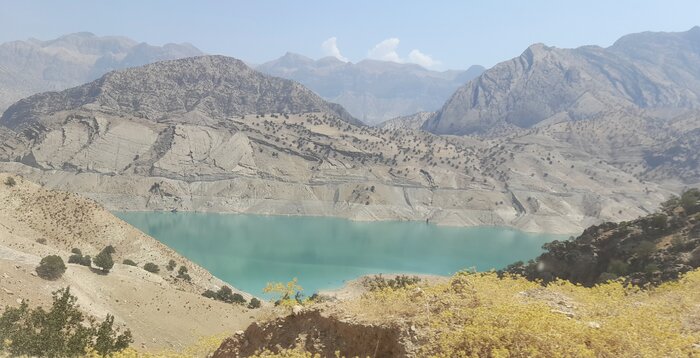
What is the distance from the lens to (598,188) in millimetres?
171250

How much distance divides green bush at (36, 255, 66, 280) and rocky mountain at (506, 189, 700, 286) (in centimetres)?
3299

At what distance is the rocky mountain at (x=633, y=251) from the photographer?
3525cm

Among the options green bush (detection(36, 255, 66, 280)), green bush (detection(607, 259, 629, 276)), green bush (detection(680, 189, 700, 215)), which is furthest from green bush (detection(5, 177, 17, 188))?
green bush (detection(680, 189, 700, 215))

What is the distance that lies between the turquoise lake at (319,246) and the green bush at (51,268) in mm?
20367

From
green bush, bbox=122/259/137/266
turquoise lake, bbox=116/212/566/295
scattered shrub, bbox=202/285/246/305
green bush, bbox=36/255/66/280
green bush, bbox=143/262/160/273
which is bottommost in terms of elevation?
A: turquoise lake, bbox=116/212/566/295

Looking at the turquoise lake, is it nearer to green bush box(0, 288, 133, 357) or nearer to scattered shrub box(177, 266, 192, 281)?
scattered shrub box(177, 266, 192, 281)

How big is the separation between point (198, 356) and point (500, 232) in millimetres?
134563

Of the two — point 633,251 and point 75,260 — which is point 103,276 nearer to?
point 75,260

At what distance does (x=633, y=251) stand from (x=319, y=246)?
70.3 metres

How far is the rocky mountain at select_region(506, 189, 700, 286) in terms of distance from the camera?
35250mm

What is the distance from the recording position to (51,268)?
34906mm

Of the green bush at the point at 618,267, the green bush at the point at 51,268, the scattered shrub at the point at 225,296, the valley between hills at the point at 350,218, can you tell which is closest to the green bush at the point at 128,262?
the valley between hills at the point at 350,218

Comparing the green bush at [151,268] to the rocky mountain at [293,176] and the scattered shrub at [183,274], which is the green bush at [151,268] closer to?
the scattered shrub at [183,274]

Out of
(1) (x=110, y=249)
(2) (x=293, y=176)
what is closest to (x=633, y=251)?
(1) (x=110, y=249)
